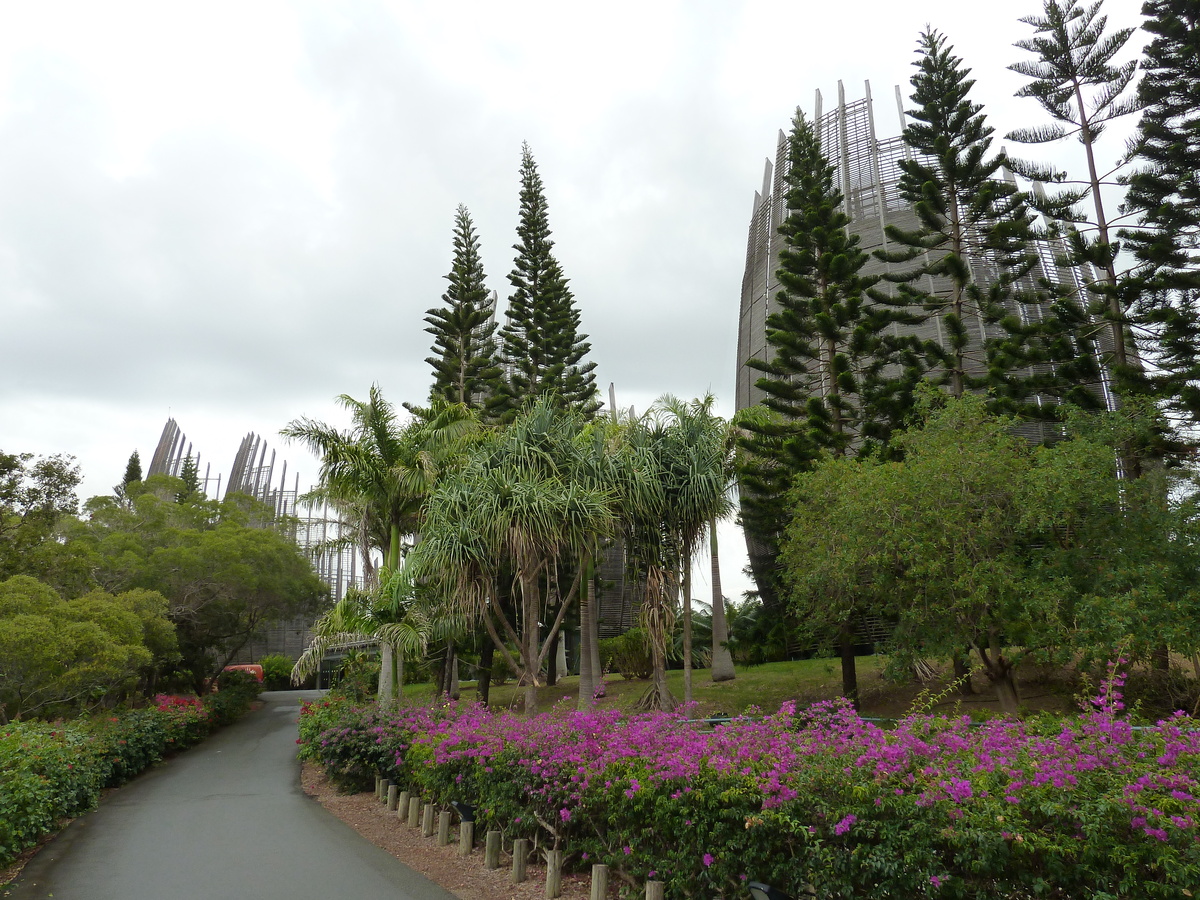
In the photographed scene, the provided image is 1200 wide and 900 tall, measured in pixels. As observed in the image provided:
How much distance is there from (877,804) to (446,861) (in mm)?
5007

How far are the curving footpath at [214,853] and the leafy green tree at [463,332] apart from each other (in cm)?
1120

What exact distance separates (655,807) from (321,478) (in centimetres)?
1222

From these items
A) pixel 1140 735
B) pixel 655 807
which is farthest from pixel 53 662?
pixel 1140 735

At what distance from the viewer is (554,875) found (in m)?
6.22

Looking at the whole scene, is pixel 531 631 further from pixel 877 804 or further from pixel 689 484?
pixel 877 804

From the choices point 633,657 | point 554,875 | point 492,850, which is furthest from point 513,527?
point 633,657

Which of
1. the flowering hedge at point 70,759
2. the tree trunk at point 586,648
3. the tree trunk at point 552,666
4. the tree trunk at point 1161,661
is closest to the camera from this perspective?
the flowering hedge at point 70,759

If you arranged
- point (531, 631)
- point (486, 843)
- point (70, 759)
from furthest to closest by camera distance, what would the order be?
1. point (531, 631)
2. point (70, 759)
3. point (486, 843)

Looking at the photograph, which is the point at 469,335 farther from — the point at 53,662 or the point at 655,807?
the point at 655,807

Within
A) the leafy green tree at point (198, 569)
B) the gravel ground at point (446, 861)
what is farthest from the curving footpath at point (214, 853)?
the leafy green tree at point (198, 569)

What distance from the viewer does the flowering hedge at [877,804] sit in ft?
11.0

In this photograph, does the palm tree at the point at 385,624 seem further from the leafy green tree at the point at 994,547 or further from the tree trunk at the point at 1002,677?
the tree trunk at the point at 1002,677

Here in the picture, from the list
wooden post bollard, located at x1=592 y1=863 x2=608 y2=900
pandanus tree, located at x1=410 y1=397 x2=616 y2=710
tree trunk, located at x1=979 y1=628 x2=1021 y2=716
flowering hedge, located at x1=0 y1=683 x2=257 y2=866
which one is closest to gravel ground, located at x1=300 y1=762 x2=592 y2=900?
wooden post bollard, located at x1=592 y1=863 x2=608 y2=900

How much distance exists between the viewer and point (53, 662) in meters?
11.6
